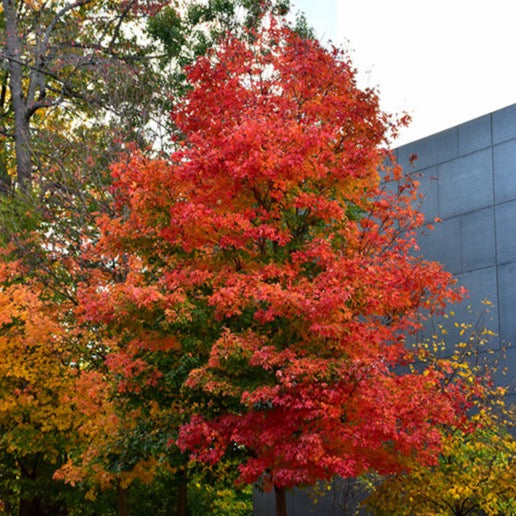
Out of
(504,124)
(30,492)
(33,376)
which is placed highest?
(504,124)

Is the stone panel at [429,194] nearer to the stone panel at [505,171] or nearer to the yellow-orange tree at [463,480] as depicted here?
the stone panel at [505,171]

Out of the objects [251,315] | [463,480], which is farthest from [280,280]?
[463,480]

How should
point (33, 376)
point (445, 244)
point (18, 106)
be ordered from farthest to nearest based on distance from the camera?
point (18, 106), point (445, 244), point (33, 376)

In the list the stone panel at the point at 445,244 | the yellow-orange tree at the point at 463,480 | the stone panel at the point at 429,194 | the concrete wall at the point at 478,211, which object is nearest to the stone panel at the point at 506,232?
the concrete wall at the point at 478,211

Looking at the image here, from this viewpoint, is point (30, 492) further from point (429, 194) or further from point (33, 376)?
point (429, 194)

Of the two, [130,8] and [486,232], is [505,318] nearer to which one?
[486,232]

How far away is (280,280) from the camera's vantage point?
1664 centimetres

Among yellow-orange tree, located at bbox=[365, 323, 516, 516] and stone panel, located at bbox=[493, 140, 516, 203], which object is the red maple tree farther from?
stone panel, located at bbox=[493, 140, 516, 203]

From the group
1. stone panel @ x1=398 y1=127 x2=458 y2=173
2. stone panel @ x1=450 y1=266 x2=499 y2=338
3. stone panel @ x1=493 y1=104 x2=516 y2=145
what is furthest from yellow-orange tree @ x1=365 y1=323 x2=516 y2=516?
stone panel @ x1=398 y1=127 x2=458 y2=173

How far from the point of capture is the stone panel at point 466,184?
2275 centimetres

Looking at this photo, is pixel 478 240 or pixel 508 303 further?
pixel 478 240

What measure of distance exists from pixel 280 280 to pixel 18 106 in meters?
19.9

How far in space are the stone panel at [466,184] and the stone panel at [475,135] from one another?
184mm

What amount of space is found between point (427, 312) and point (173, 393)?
8.64 metres
